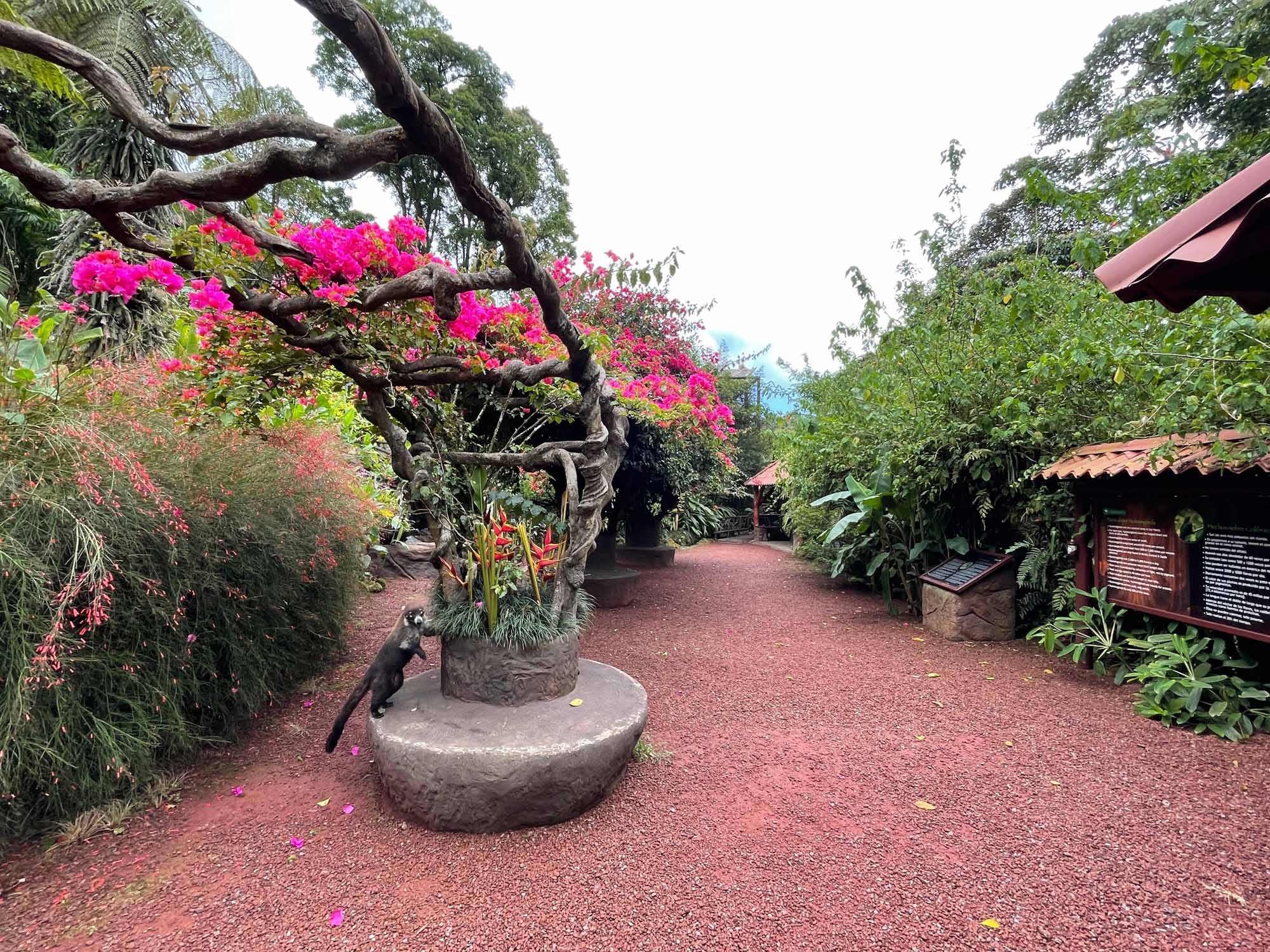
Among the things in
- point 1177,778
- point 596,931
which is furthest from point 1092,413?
point 596,931

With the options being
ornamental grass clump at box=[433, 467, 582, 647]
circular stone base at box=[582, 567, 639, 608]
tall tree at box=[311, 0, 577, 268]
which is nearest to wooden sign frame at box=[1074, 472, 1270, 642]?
ornamental grass clump at box=[433, 467, 582, 647]

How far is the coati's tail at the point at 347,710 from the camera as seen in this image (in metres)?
2.55

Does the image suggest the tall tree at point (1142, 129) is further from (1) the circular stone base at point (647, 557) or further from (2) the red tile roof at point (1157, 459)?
(1) the circular stone base at point (647, 557)

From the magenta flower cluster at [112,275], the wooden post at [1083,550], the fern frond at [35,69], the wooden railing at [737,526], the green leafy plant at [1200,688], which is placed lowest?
the wooden railing at [737,526]

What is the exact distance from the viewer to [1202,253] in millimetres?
1329

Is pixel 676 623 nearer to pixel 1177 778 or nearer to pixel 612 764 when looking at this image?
pixel 612 764

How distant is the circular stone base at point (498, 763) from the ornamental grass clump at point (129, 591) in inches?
42.6

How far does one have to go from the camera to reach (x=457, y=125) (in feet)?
41.8

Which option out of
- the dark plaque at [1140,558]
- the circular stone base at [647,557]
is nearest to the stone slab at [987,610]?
the dark plaque at [1140,558]

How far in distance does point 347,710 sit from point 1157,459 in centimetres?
471

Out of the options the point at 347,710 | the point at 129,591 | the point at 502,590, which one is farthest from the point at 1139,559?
the point at 129,591

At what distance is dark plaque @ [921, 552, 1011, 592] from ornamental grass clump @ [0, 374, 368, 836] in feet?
17.8

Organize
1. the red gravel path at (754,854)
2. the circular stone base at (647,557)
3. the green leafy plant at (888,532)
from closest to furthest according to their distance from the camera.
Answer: the red gravel path at (754,854) → the green leafy plant at (888,532) → the circular stone base at (647,557)

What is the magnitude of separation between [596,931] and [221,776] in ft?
7.34
